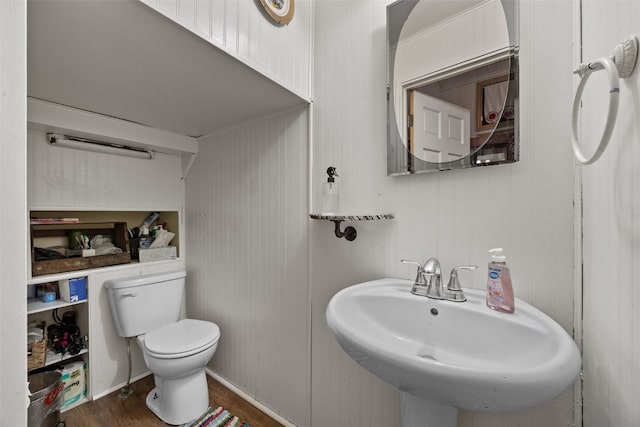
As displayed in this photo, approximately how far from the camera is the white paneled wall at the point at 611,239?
47 cm

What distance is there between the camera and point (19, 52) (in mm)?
532

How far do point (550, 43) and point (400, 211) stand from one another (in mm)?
677

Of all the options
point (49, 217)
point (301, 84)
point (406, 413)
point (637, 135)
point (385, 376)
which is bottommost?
point (406, 413)

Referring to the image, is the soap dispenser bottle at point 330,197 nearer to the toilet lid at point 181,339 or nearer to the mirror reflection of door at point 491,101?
the mirror reflection of door at point 491,101

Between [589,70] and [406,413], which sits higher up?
[589,70]

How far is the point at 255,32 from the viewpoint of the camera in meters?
1.04

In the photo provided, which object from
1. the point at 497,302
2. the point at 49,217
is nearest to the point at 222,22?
the point at 497,302

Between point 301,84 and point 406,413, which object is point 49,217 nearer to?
point 301,84

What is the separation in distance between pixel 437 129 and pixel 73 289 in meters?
2.04

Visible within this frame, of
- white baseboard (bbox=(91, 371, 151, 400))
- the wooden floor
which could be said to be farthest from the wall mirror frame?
white baseboard (bbox=(91, 371, 151, 400))

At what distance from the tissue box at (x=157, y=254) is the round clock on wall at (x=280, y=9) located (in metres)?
1.63

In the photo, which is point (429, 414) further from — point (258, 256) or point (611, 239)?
point (258, 256)

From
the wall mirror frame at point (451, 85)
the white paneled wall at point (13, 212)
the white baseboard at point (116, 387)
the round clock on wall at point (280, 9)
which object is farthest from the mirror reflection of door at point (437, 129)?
the white baseboard at point (116, 387)

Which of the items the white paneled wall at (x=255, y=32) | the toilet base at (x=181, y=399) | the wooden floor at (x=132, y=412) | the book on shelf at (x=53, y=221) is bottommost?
the wooden floor at (x=132, y=412)
